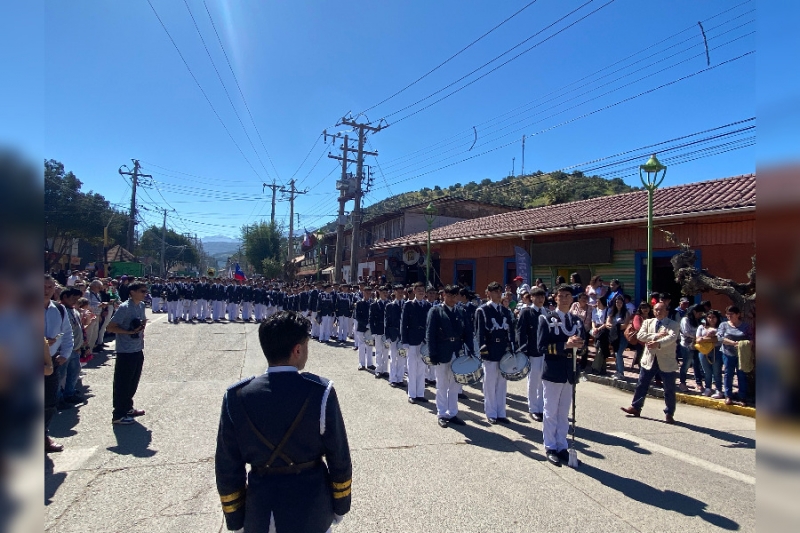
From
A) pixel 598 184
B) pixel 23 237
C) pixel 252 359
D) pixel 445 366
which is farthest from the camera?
pixel 598 184

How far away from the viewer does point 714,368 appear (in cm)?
888

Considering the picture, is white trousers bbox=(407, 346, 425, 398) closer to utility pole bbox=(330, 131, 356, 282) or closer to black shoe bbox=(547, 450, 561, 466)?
black shoe bbox=(547, 450, 561, 466)

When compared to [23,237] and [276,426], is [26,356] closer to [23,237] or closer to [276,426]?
[23,237]

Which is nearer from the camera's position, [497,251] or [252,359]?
[252,359]

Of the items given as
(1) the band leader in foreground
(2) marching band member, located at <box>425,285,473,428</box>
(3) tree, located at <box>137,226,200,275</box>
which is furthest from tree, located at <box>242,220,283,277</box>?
(1) the band leader in foreground

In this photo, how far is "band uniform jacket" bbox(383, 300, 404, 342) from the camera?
9.71 m

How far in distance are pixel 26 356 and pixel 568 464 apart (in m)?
5.38

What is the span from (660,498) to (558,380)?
150cm

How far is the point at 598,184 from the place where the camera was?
47469mm

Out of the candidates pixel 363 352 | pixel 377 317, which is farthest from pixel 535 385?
pixel 363 352

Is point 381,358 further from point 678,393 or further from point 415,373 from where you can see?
point 678,393

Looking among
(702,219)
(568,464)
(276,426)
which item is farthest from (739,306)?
(276,426)

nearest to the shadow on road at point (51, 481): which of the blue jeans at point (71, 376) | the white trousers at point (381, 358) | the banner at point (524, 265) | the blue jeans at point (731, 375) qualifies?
the blue jeans at point (71, 376)

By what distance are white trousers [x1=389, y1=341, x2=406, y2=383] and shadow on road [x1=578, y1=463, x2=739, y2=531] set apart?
4974 mm
